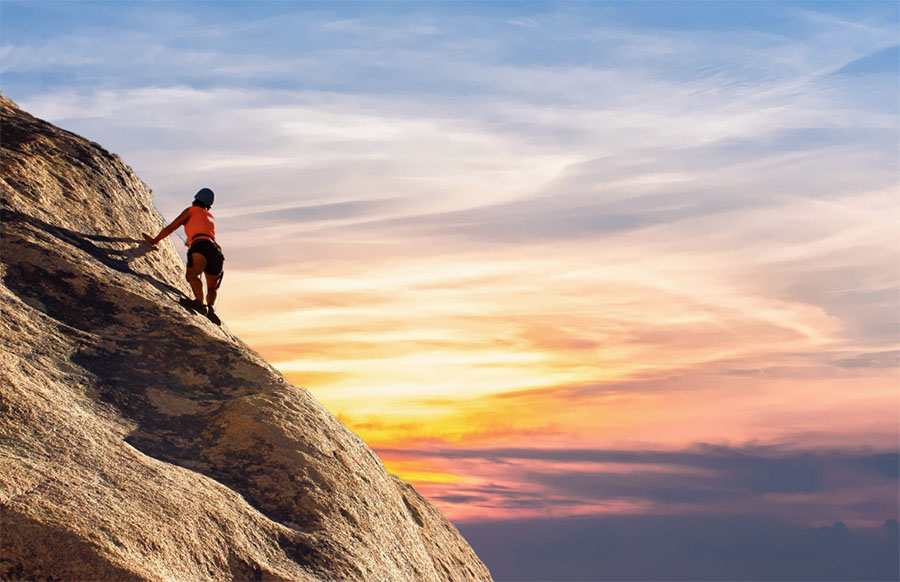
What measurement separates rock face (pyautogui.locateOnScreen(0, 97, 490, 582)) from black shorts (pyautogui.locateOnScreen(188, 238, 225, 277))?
27.9 inches

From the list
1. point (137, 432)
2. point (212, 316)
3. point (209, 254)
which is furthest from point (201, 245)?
point (137, 432)

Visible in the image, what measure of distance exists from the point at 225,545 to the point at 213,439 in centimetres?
286

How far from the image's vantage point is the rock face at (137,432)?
10633mm

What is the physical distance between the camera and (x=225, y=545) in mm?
11781

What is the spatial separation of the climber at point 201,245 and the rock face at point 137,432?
48cm

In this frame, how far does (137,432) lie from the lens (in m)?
13.9

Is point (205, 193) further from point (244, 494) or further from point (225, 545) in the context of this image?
point (225, 545)

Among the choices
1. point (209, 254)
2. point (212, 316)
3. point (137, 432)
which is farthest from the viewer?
point (209, 254)

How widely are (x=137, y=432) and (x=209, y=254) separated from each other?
560cm

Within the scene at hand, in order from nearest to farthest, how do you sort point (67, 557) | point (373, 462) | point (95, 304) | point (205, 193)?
1. point (67, 557)
2. point (95, 304)
3. point (373, 462)
4. point (205, 193)

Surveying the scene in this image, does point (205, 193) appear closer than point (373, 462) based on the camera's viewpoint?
No

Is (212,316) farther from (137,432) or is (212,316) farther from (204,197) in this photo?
(137,432)

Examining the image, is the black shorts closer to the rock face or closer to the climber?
the climber

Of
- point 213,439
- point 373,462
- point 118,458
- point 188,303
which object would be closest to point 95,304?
point 188,303
